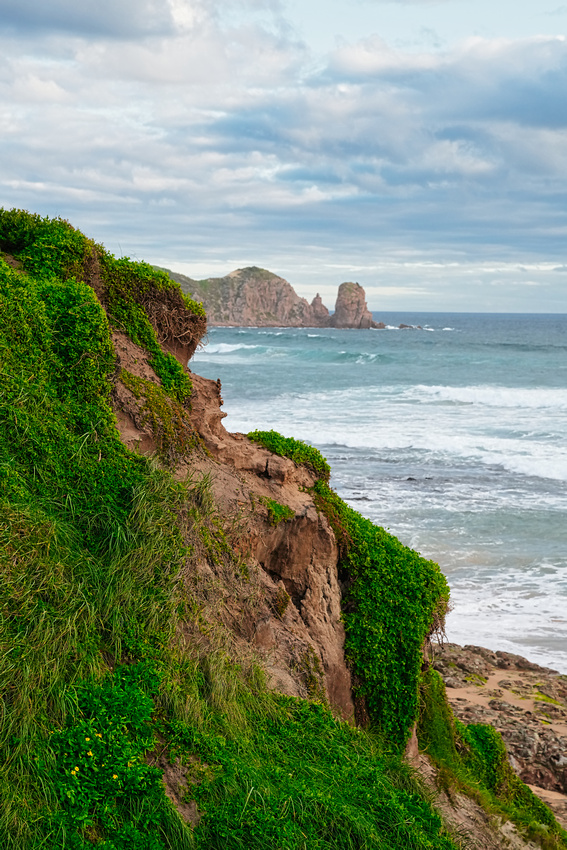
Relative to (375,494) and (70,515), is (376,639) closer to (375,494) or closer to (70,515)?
(70,515)

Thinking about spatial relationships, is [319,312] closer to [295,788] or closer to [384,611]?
[384,611]

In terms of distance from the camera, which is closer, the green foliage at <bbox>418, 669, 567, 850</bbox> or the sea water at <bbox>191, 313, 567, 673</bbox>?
the green foliage at <bbox>418, 669, 567, 850</bbox>

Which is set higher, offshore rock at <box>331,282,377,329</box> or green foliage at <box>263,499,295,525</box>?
offshore rock at <box>331,282,377,329</box>

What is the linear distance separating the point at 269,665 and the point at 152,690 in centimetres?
134

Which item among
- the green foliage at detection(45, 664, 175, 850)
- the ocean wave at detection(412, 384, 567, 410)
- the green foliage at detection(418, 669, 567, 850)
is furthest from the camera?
the ocean wave at detection(412, 384, 567, 410)

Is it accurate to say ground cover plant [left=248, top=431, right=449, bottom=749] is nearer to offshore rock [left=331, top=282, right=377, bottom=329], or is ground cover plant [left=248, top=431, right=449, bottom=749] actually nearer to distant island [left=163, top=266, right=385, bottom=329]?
offshore rock [left=331, top=282, right=377, bottom=329]

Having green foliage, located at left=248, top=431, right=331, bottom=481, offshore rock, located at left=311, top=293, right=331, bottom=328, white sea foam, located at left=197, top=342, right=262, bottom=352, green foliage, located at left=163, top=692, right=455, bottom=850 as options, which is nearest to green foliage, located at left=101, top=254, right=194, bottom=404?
green foliage, located at left=248, top=431, right=331, bottom=481

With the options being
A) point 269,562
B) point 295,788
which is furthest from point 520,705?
point 295,788

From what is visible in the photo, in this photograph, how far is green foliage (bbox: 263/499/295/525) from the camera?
258 inches

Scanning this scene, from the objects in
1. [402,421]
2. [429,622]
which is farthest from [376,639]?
[402,421]

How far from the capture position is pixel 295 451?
757 centimetres

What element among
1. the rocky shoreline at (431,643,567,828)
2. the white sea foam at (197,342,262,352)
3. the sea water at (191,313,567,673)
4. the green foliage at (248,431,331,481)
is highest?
the white sea foam at (197,342,262,352)

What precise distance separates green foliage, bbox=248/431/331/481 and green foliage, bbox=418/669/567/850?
225 centimetres

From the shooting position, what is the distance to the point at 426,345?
8919 centimetres
